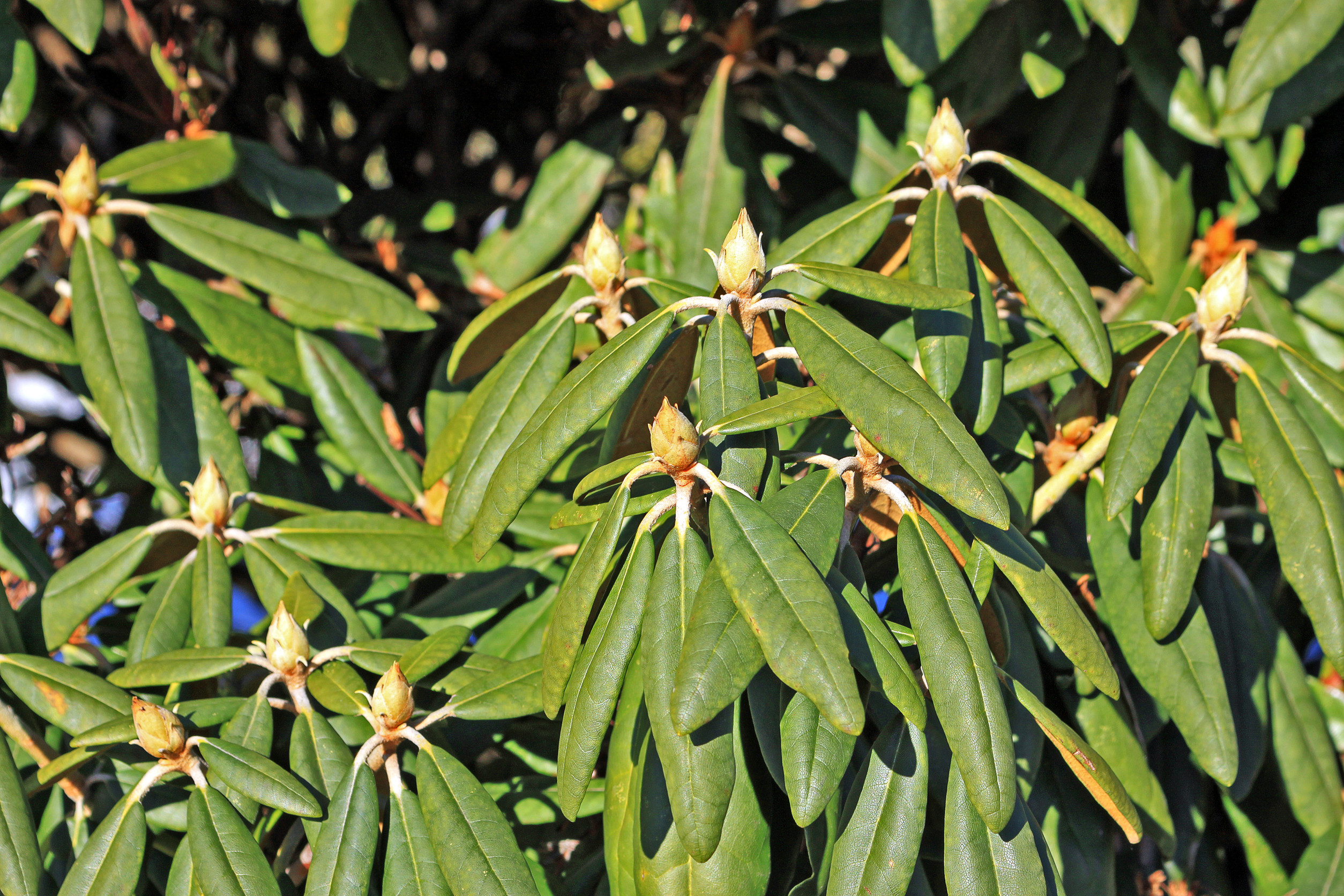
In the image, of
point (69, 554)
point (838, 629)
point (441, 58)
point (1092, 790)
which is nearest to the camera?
point (838, 629)

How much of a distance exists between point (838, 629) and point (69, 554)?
4.09ft

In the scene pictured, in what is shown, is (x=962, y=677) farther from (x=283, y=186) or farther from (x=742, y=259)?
(x=283, y=186)

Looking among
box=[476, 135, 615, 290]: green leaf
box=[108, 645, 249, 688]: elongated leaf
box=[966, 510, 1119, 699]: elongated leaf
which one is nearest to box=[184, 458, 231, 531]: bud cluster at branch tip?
box=[108, 645, 249, 688]: elongated leaf

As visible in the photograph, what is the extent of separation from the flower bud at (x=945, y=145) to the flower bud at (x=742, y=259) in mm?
239

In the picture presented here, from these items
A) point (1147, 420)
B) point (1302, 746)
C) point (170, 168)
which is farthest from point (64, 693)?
point (1302, 746)

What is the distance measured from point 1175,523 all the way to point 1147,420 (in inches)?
3.8

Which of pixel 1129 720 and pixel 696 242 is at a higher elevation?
pixel 696 242

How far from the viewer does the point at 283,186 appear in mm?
1307

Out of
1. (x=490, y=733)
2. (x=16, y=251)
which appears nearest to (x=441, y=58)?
(x=16, y=251)

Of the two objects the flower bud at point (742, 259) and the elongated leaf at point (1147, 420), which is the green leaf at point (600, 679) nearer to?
the flower bud at point (742, 259)

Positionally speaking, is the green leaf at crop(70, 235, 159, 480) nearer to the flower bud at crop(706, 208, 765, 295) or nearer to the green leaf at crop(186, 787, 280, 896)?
the green leaf at crop(186, 787, 280, 896)

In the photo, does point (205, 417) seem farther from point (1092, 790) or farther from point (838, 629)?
point (1092, 790)

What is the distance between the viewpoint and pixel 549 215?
145 centimetres

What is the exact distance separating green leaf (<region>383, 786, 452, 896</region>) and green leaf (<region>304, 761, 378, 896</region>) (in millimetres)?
21
